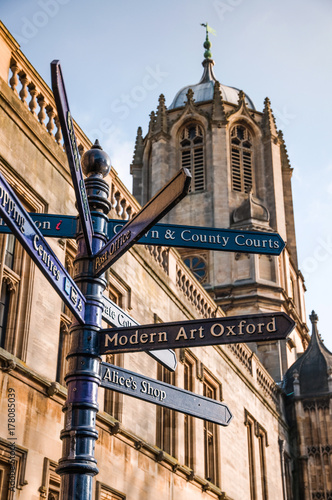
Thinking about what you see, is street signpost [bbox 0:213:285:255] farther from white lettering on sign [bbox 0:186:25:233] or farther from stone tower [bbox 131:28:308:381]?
stone tower [bbox 131:28:308:381]

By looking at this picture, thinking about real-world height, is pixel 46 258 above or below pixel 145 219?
below

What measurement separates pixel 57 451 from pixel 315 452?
16.3 m

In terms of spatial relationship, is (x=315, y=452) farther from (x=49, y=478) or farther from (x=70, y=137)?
(x=70, y=137)

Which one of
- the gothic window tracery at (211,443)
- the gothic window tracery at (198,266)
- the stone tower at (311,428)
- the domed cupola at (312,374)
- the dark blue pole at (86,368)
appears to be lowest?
the dark blue pole at (86,368)

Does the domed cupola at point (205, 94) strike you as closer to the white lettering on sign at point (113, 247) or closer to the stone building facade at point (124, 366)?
the stone building facade at point (124, 366)

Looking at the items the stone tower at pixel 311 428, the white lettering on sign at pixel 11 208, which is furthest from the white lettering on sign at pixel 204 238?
the stone tower at pixel 311 428

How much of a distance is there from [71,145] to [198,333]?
61.0 inches

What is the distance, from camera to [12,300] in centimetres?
1041

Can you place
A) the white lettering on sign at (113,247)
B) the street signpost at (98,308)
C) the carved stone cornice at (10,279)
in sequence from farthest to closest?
the carved stone cornice at (10,279), the white lettering on sign at (113,247), the street signpost at (98,308)

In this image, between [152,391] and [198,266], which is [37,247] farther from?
[198,266]

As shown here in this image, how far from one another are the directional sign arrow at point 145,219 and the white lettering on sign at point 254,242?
44.1 inches

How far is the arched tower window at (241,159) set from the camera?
35656 millimetres

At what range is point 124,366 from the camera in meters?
13.1

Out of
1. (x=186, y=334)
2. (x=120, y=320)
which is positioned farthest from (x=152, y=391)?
(x=186, y=334)
